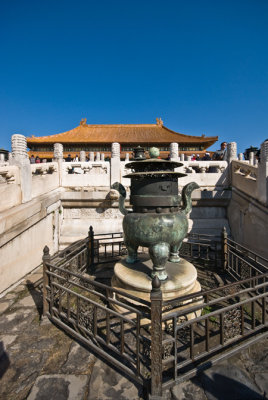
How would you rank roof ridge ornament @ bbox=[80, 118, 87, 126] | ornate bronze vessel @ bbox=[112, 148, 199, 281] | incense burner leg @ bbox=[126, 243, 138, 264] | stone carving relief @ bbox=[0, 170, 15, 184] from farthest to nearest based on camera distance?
roof ridge ornament @ bbox=[80, 118, 87, 126] → stone carving relief @ bbox=[0, 170, 15, 184] → incense burner leg @ bbox=[126, 243, 138, 264] → ornate bronze vessel @ bbox=[112, 148, 199, 281]

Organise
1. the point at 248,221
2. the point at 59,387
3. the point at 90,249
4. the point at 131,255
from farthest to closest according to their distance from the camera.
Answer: the point at 248,221 → the point at 90,249 → the point at 131,255 → the point at 59,387

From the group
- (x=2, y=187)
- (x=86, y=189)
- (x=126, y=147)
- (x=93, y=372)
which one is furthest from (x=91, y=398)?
(x=126, y=147)

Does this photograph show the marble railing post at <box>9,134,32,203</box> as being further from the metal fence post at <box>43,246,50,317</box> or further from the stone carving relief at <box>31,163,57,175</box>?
the metal fence post at <box>43,246,50,317</box>

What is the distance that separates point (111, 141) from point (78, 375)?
24.1 metres

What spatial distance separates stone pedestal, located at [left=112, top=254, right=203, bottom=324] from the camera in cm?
309

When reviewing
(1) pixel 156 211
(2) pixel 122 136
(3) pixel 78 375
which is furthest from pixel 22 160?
(2) pixel 122 136

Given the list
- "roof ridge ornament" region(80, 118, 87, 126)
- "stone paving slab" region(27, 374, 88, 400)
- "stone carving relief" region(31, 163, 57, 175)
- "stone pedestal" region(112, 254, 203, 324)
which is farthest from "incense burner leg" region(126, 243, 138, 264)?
"roof ridge ornament" region(80, 118, 87, 126)

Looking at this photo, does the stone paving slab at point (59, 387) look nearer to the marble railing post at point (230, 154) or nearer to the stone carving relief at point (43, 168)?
the stone carving relief at point (43, 168)

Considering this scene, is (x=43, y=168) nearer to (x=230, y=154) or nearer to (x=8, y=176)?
(x=8, y=176)

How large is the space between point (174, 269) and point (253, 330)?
1.40 meters

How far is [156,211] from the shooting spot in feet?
10.9

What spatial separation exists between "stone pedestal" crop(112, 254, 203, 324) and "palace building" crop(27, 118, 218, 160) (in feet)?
70.0

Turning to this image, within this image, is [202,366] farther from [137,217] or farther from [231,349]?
[137,217]

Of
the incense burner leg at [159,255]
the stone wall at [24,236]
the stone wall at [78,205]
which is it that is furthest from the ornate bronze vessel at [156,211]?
the stone wall at [78,205]
